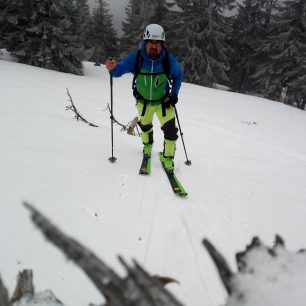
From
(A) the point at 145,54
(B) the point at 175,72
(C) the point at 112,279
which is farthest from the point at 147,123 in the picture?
(C) the point at 112,279

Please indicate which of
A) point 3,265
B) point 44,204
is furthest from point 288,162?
point 3,265

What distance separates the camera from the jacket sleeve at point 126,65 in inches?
203

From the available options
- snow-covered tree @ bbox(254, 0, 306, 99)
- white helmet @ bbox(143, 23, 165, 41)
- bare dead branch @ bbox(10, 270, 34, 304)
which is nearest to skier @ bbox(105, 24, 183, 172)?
white helmet @ bbox(143, 23, 165, 41)

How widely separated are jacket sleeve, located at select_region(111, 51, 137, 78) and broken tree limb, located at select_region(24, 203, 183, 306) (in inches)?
177

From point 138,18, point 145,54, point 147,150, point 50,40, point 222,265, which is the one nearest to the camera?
point 222,265

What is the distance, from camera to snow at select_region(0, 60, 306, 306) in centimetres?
298

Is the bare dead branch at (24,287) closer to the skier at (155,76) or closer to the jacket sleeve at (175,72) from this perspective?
the skier at (155,76)

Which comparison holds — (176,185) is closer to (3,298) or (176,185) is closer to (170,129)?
(170,129)

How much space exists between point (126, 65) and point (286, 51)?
89.2ft

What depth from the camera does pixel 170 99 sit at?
527 centimetres

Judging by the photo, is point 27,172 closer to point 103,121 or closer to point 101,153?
point 101,153

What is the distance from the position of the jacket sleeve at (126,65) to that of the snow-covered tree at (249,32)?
30.0 metres

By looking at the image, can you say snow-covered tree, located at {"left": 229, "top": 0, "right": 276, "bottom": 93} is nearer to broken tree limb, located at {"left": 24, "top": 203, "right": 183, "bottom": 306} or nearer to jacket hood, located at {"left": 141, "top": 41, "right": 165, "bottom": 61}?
jacket hood, located at {"left": 141, "top": 41, "right": 165, "bottom": 61}

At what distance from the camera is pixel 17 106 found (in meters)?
7.57
